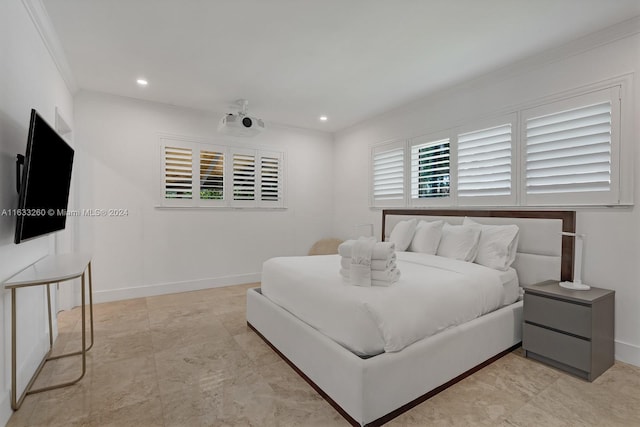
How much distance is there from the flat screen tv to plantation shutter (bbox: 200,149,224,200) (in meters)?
2.04

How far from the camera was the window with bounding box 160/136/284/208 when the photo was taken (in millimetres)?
4414

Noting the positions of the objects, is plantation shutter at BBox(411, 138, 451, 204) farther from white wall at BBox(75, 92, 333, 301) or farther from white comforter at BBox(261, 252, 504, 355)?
white wall at BBox(75, 92, 333, 301)

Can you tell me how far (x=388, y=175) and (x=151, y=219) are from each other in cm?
345

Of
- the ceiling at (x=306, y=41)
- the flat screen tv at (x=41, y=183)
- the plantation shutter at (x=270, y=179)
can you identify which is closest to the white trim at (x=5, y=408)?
the flat screen tv at (x=41, y=183)

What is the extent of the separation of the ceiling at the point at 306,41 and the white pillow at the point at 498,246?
5.47ft

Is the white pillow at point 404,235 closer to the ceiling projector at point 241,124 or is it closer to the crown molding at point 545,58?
the crown molding at point 545,58

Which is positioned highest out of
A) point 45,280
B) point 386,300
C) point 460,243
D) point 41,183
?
point 41,183

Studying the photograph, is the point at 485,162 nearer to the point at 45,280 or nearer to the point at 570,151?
the point at 570,151

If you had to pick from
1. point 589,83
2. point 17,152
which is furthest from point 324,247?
point 17,152

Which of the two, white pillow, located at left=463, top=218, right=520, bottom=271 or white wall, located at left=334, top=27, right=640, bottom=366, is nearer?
white wall, located at left=334, top=27, right=640, bottom=366

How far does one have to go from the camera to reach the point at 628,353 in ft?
8.00

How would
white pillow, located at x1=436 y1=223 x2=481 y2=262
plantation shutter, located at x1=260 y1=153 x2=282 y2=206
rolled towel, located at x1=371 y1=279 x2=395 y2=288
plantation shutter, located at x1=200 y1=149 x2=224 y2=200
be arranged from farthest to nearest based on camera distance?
plantation shutter, located at x1=260 y1=153 x2=282 y2=206 → plantation shutter, located at x1=200 y1=149 x2=224 y2=200 → white pillow, located at x1=436 y1=223 x2=481 y2=262 → rolled towel, located at x1=371 y1=279 x2=395 y2=288

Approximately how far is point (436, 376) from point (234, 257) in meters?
3.63

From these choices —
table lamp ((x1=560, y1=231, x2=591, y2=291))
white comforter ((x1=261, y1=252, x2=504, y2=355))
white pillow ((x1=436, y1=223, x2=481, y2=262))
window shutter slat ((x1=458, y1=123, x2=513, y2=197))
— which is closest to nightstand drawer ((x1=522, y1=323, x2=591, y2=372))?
white comforter ((x1=261, y1=252, x2=504, y2=355))
